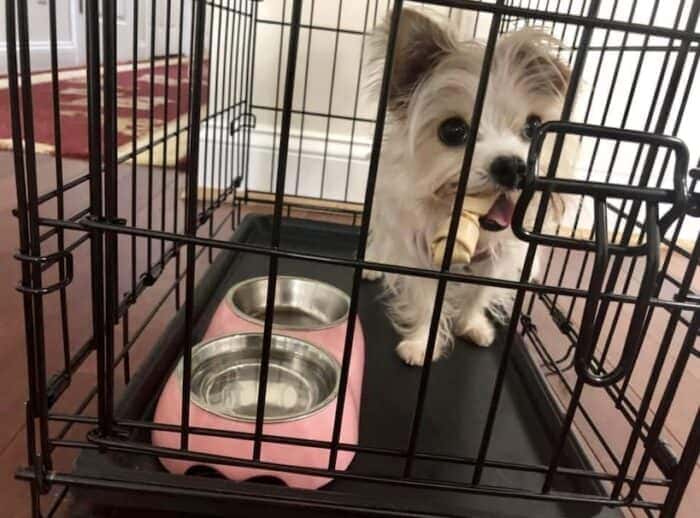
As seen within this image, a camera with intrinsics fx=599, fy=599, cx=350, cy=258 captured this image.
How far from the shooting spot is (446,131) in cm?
125

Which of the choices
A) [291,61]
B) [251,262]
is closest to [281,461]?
[291,61]

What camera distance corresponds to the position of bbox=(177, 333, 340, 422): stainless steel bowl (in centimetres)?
106

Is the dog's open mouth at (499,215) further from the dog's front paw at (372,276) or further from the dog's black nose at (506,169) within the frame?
the dog's front paw at (372,276)

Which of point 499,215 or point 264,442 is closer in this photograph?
point 264,442

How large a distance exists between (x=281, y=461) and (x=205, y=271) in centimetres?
77

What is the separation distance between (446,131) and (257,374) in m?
0.62

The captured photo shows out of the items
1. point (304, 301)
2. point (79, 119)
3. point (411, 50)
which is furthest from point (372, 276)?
point (79, 119)

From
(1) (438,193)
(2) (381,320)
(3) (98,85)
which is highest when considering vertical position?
(3) (98,85)

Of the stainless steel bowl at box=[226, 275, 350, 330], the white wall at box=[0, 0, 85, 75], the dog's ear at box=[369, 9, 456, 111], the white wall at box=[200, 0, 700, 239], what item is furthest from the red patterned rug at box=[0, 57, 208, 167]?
the dog's ear at box=[369, 9, 456, 111]

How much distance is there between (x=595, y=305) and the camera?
0.59 metres

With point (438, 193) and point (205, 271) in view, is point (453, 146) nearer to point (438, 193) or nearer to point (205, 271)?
point (438, 193)

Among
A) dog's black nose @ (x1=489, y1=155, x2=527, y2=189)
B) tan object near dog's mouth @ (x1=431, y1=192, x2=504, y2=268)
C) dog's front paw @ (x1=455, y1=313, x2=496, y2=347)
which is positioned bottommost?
dog's front paw @ (x1=455, y1=313, x2=496, y2=347)

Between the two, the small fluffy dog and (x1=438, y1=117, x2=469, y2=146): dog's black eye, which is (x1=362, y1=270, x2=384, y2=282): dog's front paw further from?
(x1=438, y1=117, x2=469, y2=146): dog's black eye

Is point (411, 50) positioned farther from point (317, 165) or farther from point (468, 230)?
point (317, 165)
